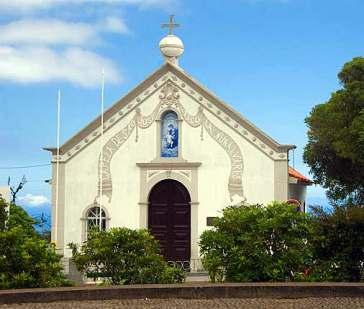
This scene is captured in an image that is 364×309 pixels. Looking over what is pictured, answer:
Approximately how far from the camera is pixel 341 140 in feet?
121

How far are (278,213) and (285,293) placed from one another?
106 inches

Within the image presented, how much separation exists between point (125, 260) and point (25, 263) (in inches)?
78.6

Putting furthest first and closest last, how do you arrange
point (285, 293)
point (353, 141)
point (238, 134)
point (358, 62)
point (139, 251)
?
1. point (358, 62)
2. point (353, 141)
3. point (238, 134)
4. point (139, 251)
5. point (285, 293)

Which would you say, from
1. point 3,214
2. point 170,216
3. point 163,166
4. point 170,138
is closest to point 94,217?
point 170,216

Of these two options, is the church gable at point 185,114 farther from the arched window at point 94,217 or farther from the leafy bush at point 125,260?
the leafy bush at point 125,260

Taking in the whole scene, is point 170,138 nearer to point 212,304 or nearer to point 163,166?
point 163,166

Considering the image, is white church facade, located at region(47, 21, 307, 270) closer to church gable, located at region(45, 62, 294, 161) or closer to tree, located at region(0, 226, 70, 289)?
church gable, located at region(45, 62, 294, 161)

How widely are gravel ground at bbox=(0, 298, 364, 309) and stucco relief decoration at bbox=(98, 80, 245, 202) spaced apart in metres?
13.0

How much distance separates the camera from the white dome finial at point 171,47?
28.4 metres

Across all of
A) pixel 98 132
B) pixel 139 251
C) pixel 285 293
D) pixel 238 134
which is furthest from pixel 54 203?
pixel 285 293

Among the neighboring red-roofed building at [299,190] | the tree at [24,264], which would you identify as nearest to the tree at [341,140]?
the neighboring red-roofed building at [299,190]

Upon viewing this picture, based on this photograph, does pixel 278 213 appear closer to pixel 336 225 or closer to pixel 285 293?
pixel 336 225

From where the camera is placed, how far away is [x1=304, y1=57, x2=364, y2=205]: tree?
36.2 metres

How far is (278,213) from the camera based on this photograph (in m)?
16.4
